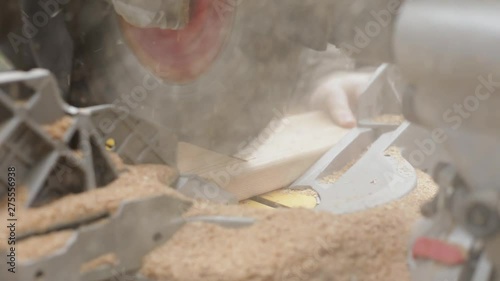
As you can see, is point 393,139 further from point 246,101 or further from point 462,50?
point 462,50

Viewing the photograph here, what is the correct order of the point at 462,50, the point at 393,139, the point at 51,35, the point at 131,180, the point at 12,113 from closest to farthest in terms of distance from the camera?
the point at 462,50 → the point at 12,113 → the point at 131,180 → the point at 51,35 → the point at 393,139

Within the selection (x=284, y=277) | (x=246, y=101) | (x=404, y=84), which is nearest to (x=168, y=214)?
(x=284, y=277)

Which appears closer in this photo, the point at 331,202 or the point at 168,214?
the point at 168,214

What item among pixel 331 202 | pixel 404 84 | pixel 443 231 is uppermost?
pixel 404 84

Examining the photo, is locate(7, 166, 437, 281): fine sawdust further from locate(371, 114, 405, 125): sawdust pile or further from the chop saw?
locate(371, 114, 405, 125): sawdust pile

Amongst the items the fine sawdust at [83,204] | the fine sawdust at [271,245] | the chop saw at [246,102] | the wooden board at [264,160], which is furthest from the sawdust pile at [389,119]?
the fine sawdust at [83,204]

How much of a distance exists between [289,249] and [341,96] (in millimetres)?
938

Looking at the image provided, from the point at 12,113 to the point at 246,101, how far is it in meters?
0.64

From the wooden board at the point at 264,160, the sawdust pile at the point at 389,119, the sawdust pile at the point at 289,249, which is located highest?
the sawdust pile at the point at 289,249

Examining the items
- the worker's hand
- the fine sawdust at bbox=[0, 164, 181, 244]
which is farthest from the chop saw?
the worker's hand

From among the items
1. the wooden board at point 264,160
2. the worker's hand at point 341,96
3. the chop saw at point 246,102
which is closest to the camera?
the chop saw at point 246,102

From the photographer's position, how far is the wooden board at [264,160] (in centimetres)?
133

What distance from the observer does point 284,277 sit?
810 mm

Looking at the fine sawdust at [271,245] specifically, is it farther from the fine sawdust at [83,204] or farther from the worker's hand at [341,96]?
the worker's hand at [341,96]
